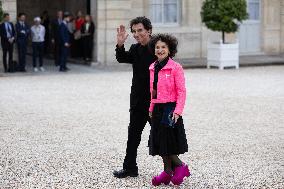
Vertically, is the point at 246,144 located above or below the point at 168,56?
below

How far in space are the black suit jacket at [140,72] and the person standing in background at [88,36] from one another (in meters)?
15.2

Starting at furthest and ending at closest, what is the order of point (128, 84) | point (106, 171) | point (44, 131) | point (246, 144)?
1. point (128, 84)
2. point (44, 131)
3. point (246, 144)
4. point (106, 171)

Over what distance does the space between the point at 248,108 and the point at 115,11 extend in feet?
A: 34.0

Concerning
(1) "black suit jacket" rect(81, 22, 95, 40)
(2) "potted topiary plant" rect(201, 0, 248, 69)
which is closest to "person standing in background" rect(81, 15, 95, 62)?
(1) "black suit jacket" rect(81, 22, 95, 40)

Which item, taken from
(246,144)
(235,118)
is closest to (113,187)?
(246,144)

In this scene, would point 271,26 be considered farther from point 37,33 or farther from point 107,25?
point 37,33

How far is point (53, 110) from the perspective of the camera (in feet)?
43.5

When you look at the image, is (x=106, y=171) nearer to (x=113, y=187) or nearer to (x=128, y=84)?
(x=113, y=187)

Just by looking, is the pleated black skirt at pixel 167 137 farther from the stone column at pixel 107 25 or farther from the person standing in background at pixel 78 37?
the person standing in background at pixel 78 37

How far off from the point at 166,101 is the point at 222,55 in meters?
14.9

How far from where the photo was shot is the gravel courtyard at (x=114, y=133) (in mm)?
7848

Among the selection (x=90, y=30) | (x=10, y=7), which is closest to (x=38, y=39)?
(x=10, y=7)

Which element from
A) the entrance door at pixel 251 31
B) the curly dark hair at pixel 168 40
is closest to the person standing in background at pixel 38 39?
the entrance door at pixel 251 31

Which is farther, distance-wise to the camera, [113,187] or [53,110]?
[53,110]
